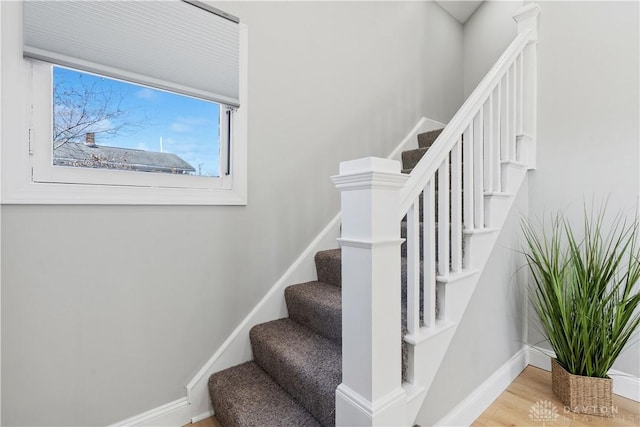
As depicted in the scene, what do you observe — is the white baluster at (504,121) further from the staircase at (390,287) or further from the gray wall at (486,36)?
the gray wall at (486,36)

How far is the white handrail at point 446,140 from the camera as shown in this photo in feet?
3.60

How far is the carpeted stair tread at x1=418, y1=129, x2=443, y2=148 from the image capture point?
2.38 metres

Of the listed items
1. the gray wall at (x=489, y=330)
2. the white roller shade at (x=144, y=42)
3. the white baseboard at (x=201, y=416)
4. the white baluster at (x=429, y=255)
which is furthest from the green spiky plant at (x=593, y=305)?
the white roller shade at (x=144, y=42)

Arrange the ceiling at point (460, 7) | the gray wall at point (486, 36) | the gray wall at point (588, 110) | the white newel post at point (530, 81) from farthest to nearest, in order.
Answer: the ceiling at point (460, 7)
the gray wall at point (486, 36)
the white newel post at point (530, 81)
the gray wall at point (588, 110)

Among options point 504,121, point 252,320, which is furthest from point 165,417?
point 504,121

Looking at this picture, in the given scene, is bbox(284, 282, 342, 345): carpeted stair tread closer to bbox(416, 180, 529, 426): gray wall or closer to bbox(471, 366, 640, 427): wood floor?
bbox(416, 180, 529, 426): gray wall

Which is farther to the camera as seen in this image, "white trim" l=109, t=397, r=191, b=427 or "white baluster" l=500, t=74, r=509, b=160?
"white baluster" l=500, t=74, r=509, b=160

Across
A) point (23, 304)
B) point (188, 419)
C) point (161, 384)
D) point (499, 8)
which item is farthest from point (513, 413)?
point (499, 8)

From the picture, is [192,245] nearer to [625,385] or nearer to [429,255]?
[429,255]

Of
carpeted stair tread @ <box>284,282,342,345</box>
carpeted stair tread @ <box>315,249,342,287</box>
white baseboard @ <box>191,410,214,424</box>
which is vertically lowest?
white baseboard @ <box>191,410,214,424</box>

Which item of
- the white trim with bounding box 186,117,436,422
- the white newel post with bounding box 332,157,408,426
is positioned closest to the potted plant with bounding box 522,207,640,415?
the white newel post with bounding box 332,157,408,426

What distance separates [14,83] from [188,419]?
1.59 metres

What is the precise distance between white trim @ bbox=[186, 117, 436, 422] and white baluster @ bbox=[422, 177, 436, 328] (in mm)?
868

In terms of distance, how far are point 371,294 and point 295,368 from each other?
0.62 m
